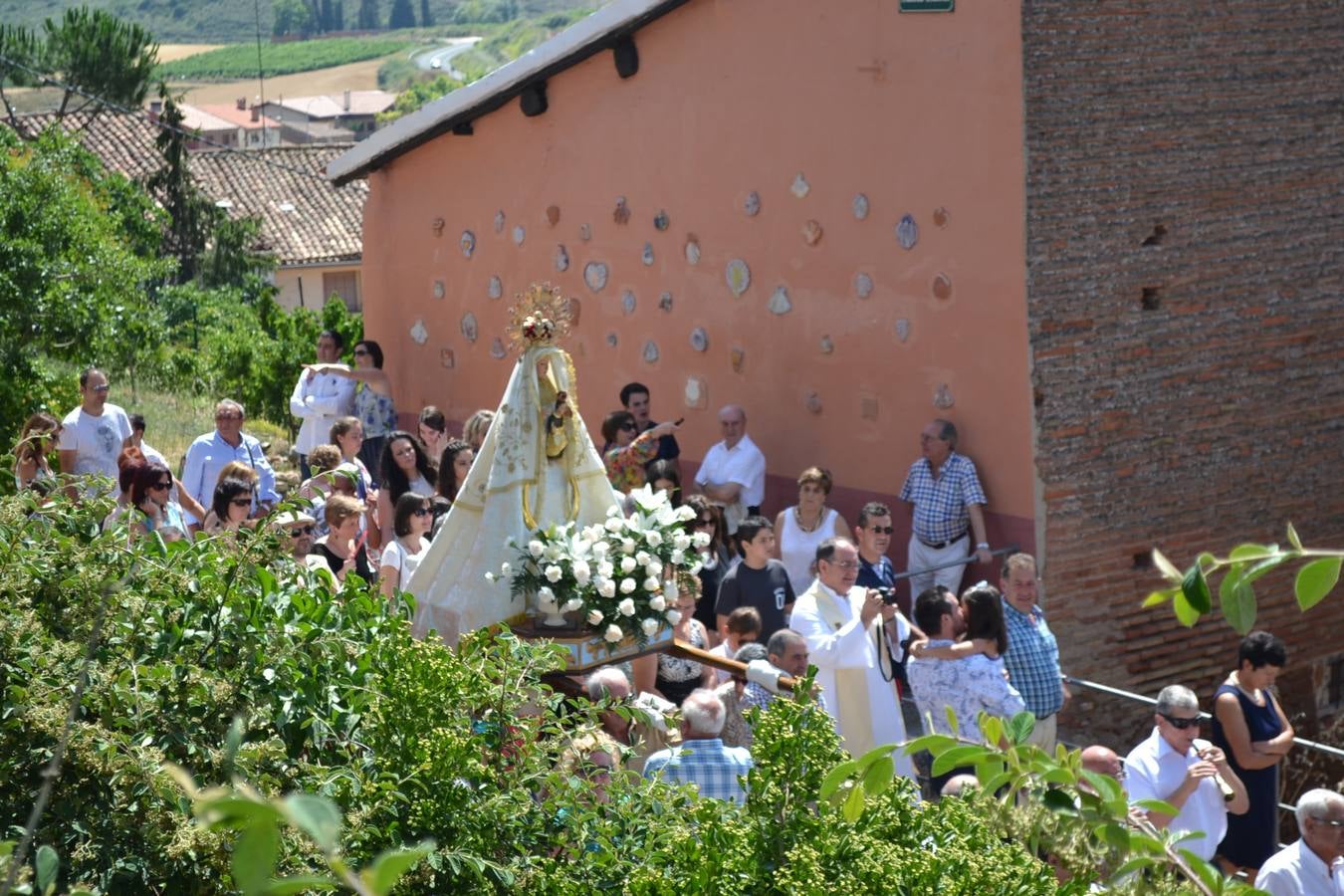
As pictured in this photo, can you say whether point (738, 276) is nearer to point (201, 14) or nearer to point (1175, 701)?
point (1175, 701)

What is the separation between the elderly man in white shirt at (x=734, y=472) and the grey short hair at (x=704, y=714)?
476cm

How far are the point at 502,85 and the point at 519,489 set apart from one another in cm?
686

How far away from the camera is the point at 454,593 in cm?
752

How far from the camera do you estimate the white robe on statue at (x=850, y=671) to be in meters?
7.73

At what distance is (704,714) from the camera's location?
6328 mm

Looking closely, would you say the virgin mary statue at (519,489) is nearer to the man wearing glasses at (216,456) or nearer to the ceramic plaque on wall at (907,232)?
the man wearing glasses at (216,456)

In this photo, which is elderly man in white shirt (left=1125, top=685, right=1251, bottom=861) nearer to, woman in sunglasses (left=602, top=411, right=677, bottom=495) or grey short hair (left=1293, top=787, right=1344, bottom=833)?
grey short hair (left=1293, top=787, right=1344, bottom=833)

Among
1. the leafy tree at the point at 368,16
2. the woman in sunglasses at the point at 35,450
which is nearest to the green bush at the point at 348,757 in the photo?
the woman in sunglasses at the point at 35,450

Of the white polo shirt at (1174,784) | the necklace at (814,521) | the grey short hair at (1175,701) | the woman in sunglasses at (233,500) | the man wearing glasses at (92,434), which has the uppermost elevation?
the man wearing glasses at (92,434)

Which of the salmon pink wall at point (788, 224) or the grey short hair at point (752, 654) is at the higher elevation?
the salmon pink wall at point (788, 224)

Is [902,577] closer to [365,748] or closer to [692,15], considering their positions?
[692,15]

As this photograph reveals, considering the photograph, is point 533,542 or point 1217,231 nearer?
A: point 533,542

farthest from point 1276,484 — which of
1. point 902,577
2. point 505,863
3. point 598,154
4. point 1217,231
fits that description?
point 505,863

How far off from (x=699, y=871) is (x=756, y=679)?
338cm
